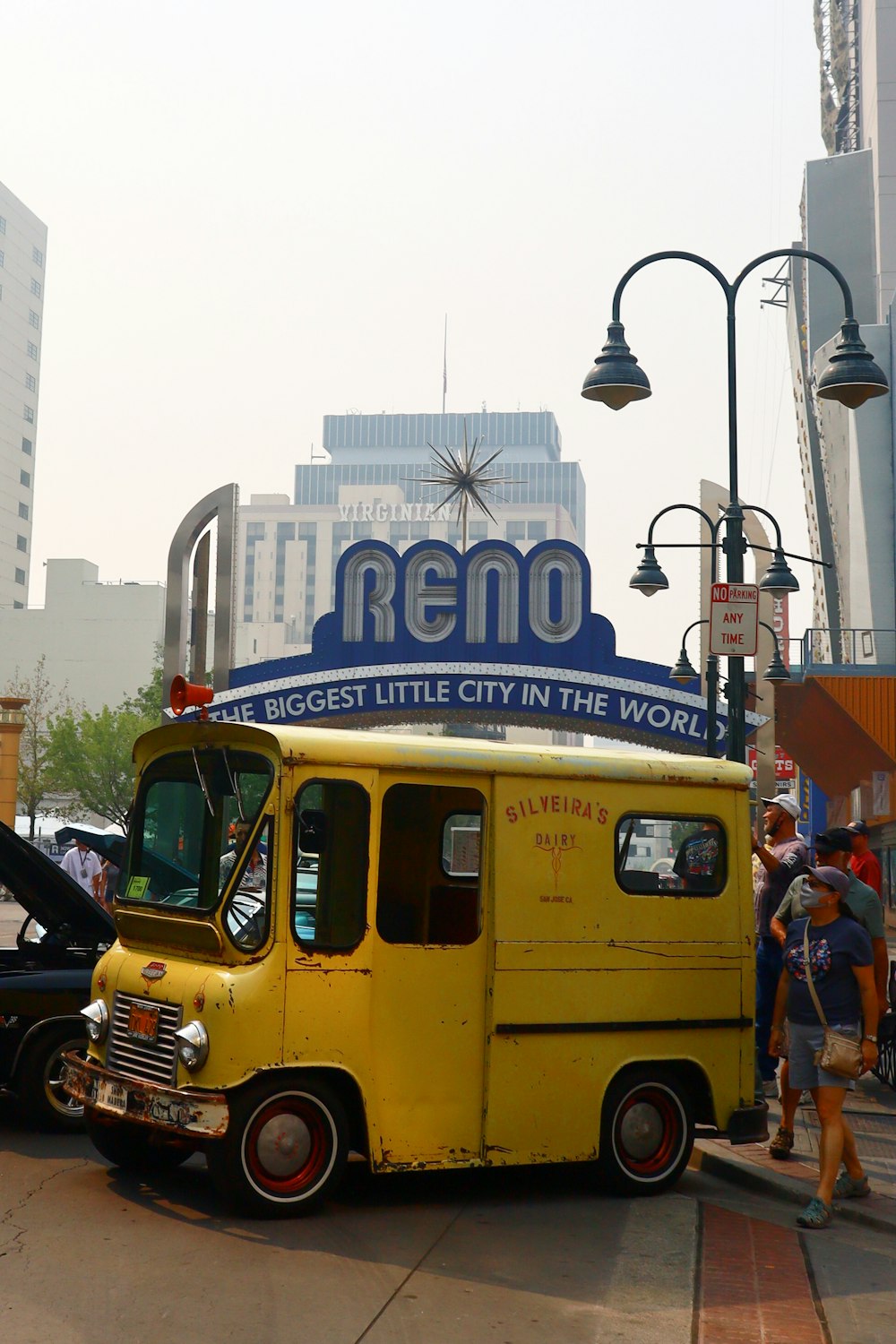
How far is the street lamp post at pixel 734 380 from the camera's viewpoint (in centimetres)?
1131

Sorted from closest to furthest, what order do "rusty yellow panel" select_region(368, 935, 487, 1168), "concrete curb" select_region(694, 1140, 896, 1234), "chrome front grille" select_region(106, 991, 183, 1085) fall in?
"chrome front grille" select_region(106, 991, 183, 1085)
"rusty yellow panel" select_region(368, 935, 487, 1168)
"concrete curb" select_region(694, 1140, 896, 1234)

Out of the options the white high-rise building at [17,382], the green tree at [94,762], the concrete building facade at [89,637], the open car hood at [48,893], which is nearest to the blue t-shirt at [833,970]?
the open car hood at [48,893]

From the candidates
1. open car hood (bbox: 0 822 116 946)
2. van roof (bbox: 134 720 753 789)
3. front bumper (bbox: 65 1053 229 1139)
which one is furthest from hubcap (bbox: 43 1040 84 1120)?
van roof (bbox: 134 720 753 789)

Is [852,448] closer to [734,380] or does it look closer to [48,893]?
[734,380]

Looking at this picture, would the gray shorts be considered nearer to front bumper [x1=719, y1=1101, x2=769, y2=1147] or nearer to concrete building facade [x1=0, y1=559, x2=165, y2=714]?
front bumper [x1=719, y1=1101, x2=769, y2=1147]

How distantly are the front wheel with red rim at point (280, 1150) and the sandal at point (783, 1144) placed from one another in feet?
10.1

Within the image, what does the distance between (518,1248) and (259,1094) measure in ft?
4.70

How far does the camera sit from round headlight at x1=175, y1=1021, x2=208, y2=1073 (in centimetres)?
690

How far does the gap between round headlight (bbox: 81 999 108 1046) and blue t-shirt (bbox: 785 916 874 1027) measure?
3.74 metres

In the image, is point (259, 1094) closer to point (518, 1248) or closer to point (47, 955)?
point (518, 1248)

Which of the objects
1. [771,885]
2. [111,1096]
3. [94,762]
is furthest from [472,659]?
[94,762]

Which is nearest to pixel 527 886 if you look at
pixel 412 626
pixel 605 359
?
pixel 605 359

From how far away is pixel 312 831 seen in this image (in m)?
7.29

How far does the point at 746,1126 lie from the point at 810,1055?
800 millimetres
